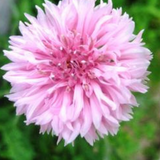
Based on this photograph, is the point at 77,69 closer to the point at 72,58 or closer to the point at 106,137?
the point at 72,58

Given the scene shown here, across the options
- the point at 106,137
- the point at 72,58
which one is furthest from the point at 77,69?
the point at 106,137

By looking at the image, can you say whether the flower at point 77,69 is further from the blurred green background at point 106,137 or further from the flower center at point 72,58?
the blurred green background at point 106,137

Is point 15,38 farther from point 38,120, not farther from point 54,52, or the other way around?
point 38,120

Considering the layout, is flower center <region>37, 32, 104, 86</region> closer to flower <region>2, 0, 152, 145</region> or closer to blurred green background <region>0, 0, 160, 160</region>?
flower <region>2, 0, 152, 145</region>

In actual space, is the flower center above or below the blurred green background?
above

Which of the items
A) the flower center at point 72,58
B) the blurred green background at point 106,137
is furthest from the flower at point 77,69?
the blurred green background at point 106,137

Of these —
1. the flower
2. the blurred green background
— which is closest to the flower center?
the flower
